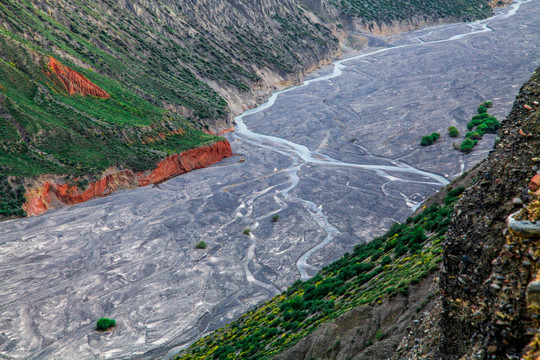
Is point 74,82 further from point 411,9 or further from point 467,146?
point 411,9

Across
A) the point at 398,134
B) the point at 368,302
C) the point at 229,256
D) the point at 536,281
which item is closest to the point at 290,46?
the point at 398,134

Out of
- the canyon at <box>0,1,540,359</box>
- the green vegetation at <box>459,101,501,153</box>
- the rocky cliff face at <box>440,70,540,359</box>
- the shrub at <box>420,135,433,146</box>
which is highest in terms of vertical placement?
the rocky cliff face at <box>440,70,540,359</box>

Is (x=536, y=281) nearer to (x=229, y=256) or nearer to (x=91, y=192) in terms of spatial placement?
(x=229, y=256)

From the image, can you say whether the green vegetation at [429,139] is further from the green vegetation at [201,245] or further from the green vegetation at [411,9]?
the green vegetation at [411,9]

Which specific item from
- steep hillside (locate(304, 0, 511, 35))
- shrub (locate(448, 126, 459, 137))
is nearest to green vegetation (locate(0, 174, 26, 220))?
shrub (locate(448, 126, 459, 137))

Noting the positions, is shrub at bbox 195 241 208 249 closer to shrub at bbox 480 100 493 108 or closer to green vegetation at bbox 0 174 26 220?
green vegetation at bbox 0 174 26 220

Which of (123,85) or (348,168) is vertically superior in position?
(123,85)

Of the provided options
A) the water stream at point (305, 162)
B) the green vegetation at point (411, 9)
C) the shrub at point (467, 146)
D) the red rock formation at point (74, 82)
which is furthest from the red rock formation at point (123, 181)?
the green vegetation at point (411, 9)
